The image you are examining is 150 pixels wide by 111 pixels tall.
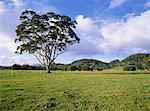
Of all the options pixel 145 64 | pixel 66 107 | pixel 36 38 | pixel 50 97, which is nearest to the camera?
pixel 66 107

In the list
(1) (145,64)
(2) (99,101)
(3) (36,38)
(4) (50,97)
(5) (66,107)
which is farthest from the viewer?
(1) (145,64)

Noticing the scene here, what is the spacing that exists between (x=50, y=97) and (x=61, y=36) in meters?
65.6

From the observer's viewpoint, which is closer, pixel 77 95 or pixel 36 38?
pixel 77 95

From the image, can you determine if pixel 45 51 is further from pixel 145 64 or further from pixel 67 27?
pixel 145 64

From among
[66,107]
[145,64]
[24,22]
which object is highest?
[24,22]

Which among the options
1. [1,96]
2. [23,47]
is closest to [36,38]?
[23,47]

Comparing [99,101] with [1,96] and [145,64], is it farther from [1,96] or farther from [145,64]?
[145,64]

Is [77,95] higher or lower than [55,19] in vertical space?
lower

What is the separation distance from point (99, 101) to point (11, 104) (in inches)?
221

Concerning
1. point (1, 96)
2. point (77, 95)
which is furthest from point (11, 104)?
point (77, 95)

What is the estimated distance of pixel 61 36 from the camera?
85.6 metres

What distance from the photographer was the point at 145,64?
476 feet

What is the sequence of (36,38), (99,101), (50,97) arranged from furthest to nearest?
A: 1. (36,38)
2. (50,97)
3. (99,101)

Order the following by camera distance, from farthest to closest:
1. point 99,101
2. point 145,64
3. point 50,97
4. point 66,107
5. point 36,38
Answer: point 145,64 → point 36,38 → point 50,97 → point 99,101 → point 66,107
